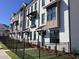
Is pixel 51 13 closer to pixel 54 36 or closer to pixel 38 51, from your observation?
pixel 54 36

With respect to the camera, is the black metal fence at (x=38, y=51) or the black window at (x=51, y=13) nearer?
the black metal fence at (x=38, y=51)

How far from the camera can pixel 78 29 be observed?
23.3 m

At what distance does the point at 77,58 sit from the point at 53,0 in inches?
430

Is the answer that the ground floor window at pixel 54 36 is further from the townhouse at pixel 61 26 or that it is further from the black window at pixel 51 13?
the black window at pixel 51 13

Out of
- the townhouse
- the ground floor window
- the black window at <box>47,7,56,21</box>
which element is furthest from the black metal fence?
the black window at <box>47,7,56,21</box>

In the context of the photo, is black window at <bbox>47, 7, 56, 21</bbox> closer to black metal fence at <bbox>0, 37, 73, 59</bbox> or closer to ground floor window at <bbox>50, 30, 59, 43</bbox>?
ground floor window at <bbox>50, 30, 59, 43</bbox>

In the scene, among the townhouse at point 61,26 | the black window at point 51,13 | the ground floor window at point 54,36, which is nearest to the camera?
the townhouse at point 61,26

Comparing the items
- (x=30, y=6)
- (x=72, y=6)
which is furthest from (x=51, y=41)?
(x=30, y=6)

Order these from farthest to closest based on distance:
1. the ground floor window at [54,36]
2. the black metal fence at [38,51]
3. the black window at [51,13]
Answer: the black window at [51,13]
the ground floor window at [54,36]
the black metal fence at [38,51]

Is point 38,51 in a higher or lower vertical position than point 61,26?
lower

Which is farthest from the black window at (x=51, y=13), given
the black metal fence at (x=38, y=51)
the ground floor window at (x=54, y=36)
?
the black metal fence at (x=38, y=51)

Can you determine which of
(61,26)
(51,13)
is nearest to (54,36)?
(61,26)

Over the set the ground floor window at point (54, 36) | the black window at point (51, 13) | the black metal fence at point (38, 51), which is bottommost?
the black metal fence at point (38, 51)

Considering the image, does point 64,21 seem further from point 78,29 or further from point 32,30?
point 32,30
